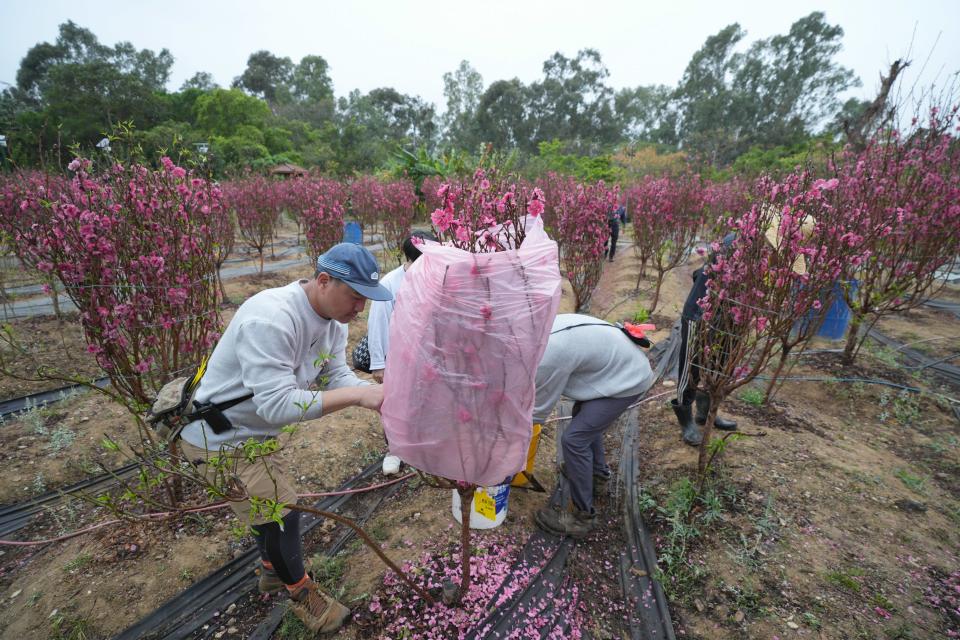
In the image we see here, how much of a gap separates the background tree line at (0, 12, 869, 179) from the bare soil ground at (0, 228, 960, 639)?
48.5 ft

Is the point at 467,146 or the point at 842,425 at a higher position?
the point at 467,146

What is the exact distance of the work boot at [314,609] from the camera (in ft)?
6.31

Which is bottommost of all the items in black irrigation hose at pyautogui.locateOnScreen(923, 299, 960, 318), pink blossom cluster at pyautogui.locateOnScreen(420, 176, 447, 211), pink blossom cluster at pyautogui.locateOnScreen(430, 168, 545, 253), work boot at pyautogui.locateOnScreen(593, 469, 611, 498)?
work boot at pyautogui.locateOnScreen(593, 469, 611, 498)

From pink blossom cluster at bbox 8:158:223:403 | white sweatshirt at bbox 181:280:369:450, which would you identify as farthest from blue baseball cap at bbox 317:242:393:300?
pink blossom cluster at bbox 8:158:223:403

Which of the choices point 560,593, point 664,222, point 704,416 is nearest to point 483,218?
point 560,593

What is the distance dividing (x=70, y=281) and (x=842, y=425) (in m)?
6.06

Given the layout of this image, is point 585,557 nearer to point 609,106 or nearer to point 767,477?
point 767,477

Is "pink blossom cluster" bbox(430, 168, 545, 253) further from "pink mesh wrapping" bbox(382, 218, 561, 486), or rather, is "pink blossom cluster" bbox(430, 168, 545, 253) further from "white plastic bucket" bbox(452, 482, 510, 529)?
"white plastic bucket" bbox(452, 482, 510, 529)

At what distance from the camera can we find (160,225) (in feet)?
8.01

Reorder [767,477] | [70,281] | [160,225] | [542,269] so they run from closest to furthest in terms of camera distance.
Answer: [542,269]
[70,281]
[160,225]
[767,477]

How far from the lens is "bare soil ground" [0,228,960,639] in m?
2.10

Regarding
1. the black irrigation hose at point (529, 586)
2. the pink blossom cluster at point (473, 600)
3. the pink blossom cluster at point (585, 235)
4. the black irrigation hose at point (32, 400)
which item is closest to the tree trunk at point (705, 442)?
the black irrigation hose at point (529, 586)

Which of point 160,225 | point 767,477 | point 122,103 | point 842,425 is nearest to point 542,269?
point 160,225

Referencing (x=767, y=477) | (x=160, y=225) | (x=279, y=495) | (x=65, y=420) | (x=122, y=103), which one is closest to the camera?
(x=279, y=495)
